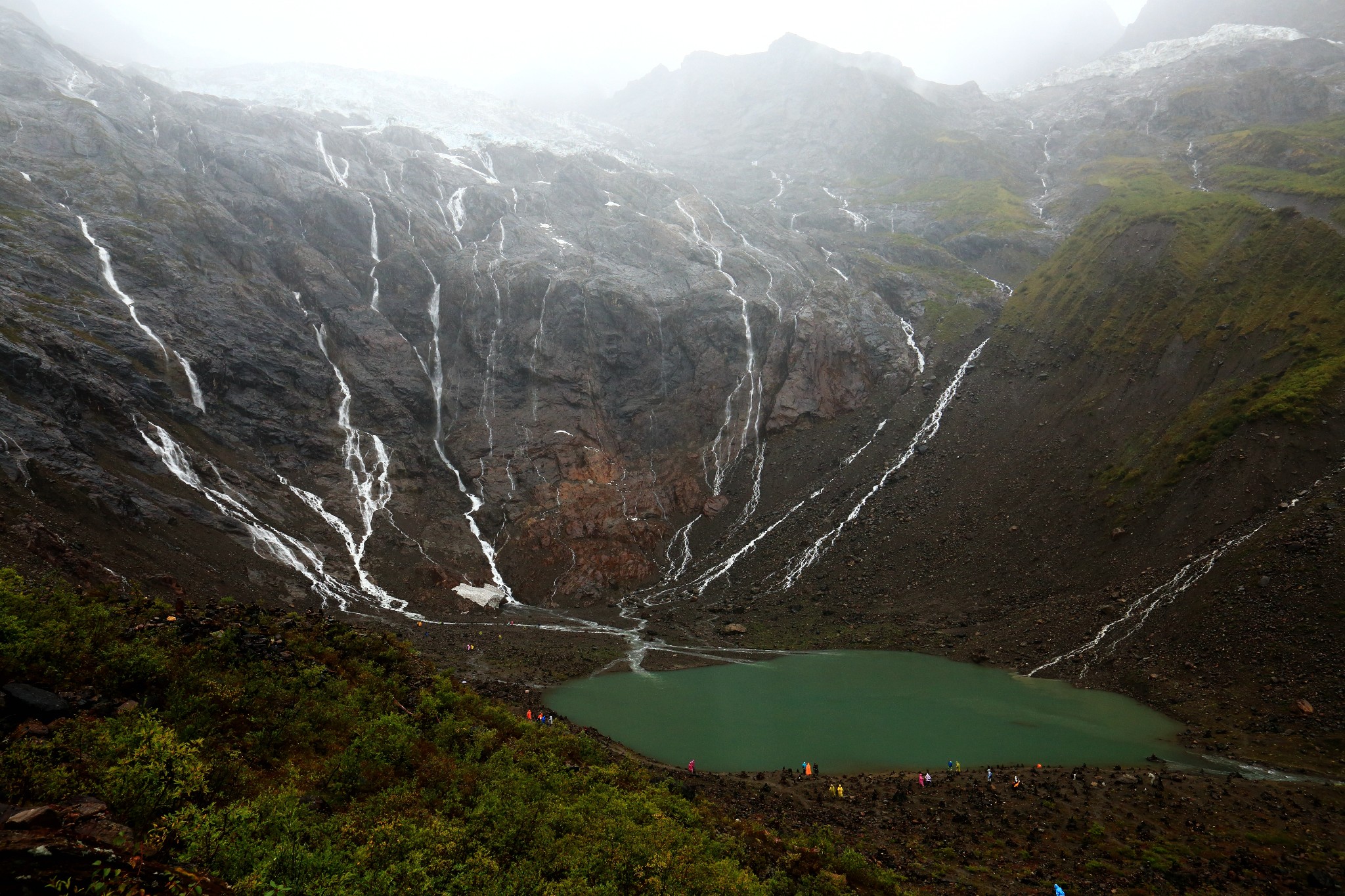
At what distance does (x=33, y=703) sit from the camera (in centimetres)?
1048

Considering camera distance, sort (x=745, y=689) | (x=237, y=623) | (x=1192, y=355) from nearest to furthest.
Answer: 1. (x=237, y=623)
2. (x=745, y=689)
3. (x=1192, y=355)

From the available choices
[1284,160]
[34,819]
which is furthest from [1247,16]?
[34,819]

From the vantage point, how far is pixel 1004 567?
47500 mm

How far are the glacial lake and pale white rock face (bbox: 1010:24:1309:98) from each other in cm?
18093

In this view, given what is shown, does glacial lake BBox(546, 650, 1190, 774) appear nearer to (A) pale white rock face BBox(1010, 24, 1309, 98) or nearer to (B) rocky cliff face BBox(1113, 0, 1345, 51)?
(A) pale white rock face BBox(1010, 24, 1309, 98)

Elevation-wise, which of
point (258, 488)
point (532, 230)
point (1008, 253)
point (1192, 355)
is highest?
point (532, 230)

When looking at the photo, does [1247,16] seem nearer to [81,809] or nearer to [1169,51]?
[1169,51]

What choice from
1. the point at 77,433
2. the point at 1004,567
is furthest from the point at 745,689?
the point at 77,433

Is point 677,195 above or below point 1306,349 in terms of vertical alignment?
above

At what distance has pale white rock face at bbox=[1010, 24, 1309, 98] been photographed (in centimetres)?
15025

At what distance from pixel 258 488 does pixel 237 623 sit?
42.4 metres

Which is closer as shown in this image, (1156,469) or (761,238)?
(1156,469)

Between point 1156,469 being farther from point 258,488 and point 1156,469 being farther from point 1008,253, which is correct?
point 258,488

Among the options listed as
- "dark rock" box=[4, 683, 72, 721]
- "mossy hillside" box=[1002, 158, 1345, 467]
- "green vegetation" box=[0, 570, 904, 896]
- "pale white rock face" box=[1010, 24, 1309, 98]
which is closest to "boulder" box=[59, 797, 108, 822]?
"green vegetation" box=[0, 570, 904, 896]
